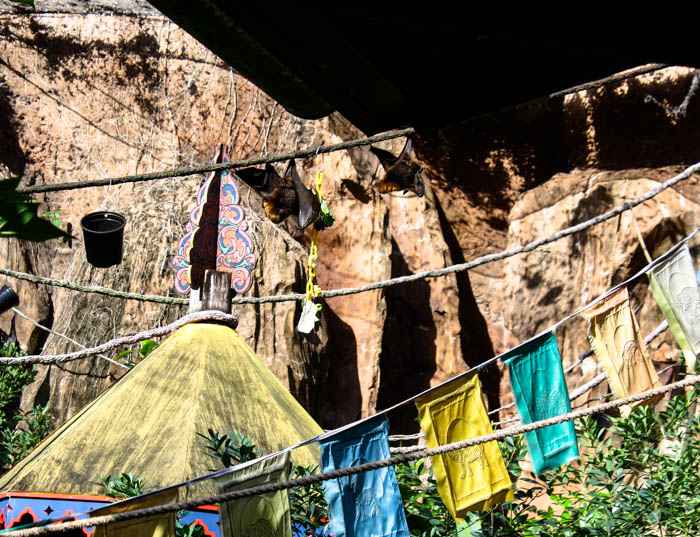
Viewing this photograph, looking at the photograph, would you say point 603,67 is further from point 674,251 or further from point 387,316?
point 387,316

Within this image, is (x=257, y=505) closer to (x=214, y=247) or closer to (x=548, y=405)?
(x=548, y=405)

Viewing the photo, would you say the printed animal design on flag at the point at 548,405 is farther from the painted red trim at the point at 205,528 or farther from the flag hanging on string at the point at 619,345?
the painted red trim at the point at 205,528

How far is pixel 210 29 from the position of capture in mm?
2342

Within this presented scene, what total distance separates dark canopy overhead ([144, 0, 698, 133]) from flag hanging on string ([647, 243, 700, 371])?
226cm

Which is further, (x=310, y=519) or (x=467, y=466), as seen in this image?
(x=310, y=519)

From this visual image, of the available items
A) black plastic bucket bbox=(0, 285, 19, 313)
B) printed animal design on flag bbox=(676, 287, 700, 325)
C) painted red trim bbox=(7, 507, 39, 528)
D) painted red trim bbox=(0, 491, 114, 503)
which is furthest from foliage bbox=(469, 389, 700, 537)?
black plastic bucket bbox=(0, 285, 19, 313)

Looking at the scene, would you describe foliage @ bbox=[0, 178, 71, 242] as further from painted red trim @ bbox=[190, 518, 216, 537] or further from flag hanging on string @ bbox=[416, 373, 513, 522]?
painted red trim @ bbox=[190, 518, 216, 537]

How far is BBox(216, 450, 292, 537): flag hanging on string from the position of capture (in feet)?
10.4

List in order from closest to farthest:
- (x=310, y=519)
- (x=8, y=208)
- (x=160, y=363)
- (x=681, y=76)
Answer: (x=8, y=208)
(x=310, y=519)
(x=160, y=363)
(x=681, y=76)

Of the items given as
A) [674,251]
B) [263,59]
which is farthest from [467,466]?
[263,59]

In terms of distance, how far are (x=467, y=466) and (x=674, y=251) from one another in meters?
1.62

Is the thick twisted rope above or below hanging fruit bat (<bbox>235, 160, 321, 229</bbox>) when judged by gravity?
below

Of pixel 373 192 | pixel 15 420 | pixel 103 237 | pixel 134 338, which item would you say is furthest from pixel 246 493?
pixel 373 192

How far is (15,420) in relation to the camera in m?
7.09
